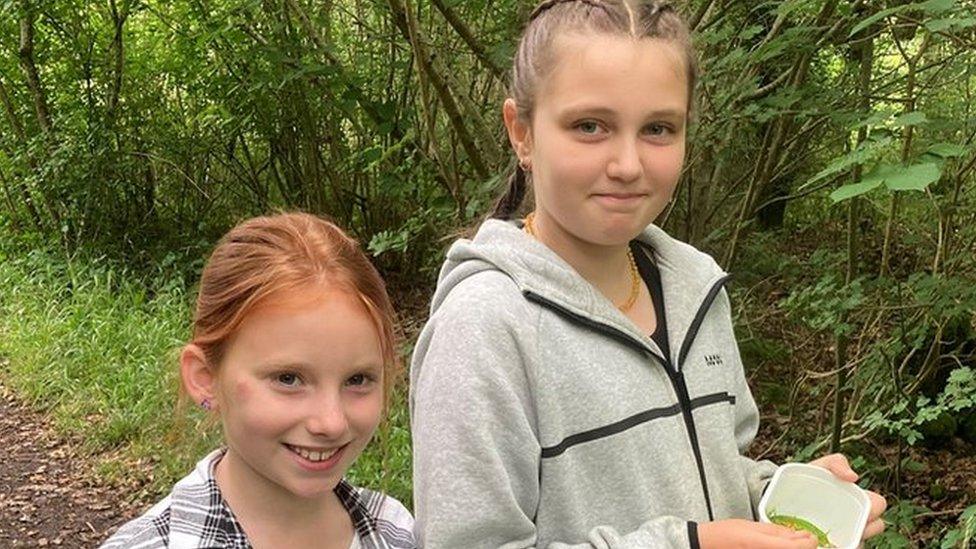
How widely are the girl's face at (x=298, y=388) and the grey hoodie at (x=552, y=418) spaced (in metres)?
0.11

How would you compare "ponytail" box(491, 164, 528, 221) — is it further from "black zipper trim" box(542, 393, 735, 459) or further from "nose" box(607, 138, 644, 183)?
"black zipper trim" box(542, 393, 735, 459)

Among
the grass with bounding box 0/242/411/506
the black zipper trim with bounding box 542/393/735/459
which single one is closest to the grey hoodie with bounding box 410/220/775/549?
the black zipper trim with bounding box 542/393/735/459

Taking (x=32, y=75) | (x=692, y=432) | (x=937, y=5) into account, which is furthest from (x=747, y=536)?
(x=32, y=75)

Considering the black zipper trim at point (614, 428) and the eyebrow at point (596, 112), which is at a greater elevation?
the eyebrow at point (596, 112)

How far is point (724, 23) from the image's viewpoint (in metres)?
3.94

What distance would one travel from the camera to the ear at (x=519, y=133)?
162 centimetres

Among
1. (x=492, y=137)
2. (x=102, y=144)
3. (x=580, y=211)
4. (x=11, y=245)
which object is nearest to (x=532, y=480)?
(x=580, y=211)

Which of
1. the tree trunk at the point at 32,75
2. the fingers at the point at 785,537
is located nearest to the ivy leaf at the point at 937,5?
the fingers at the point at 785,537

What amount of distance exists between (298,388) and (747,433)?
2.80ft

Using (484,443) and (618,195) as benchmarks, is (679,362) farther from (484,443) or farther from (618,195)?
(484,443)

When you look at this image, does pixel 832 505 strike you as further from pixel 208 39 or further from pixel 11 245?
pixel 11 245

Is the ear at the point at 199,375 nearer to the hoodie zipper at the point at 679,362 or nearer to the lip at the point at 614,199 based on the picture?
the hoodie zipper at the point at 679,362

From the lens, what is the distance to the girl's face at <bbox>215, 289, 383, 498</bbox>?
1.40 metres

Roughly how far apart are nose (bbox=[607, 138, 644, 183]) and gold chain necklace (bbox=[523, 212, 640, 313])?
198 mm
